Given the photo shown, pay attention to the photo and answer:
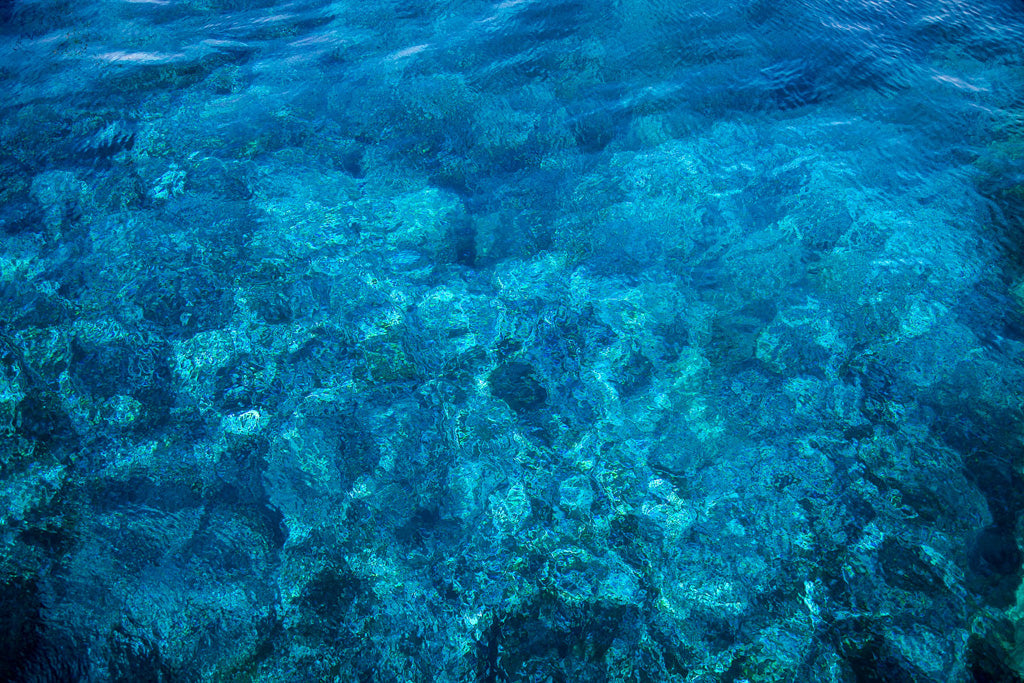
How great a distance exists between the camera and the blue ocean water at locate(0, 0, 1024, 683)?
5.37 feet

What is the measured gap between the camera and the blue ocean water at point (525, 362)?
164 cm

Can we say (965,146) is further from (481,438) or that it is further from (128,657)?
(128,657)

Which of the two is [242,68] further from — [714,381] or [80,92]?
[714,381]

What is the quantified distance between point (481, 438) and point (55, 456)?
5.38 ft

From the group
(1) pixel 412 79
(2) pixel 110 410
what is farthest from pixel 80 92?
(2) pixel 110 410

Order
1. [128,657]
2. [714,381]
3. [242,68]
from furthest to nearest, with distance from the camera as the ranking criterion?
1. [242,68]
2. [714,381]
3. [128,657]

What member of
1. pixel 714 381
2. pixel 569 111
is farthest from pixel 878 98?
pixel 714 381

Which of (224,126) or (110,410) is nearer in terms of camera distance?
(110,410)

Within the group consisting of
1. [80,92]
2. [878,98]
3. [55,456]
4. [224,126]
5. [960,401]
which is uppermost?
A: [80,92]

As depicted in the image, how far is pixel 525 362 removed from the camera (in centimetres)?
223

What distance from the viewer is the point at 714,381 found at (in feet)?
6.99

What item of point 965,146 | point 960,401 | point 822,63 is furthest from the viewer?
point 822,63

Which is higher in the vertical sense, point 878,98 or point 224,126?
point 224,126

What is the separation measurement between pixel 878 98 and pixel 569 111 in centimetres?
186
